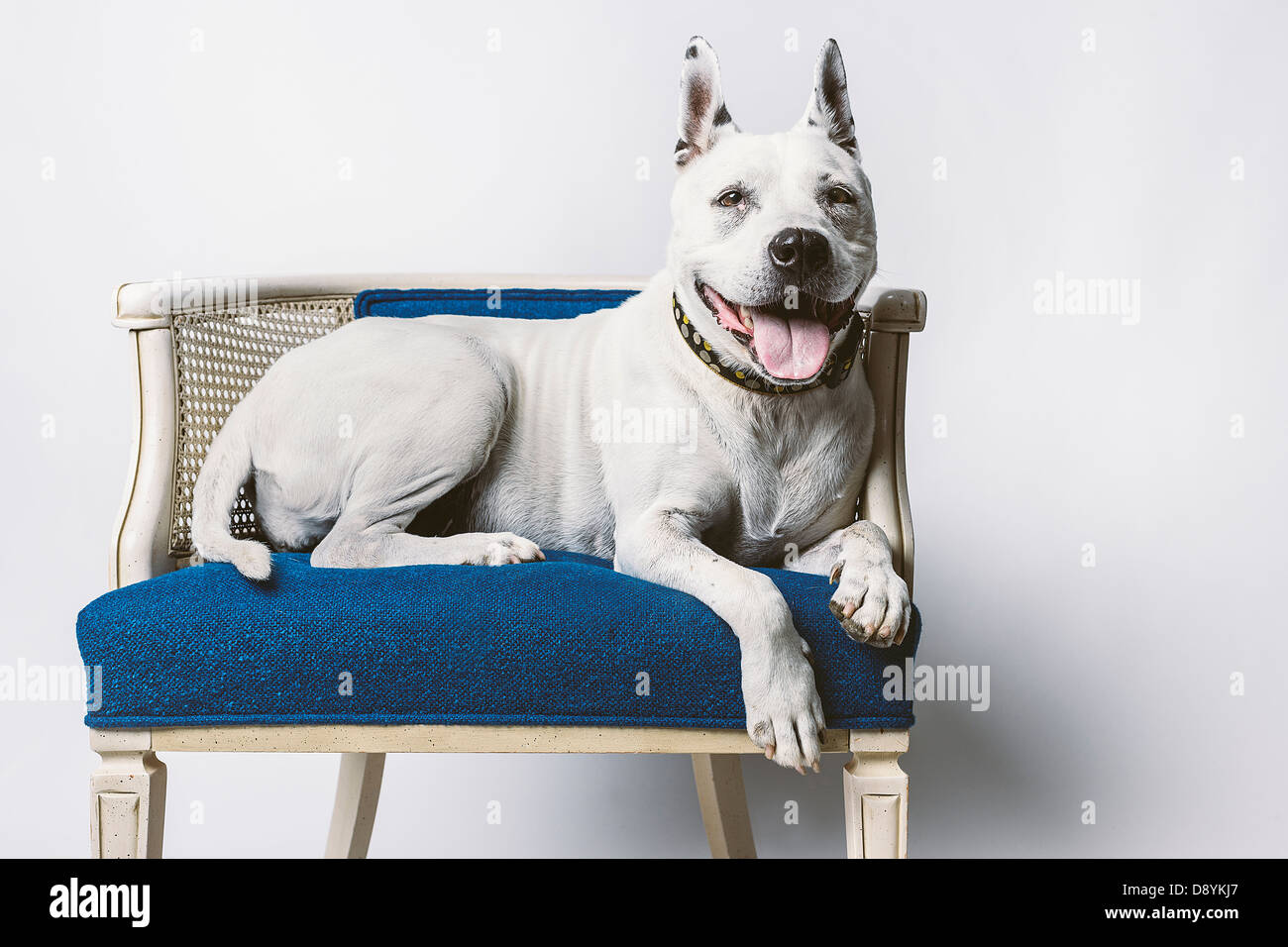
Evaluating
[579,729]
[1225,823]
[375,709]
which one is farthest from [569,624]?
[1225,823]

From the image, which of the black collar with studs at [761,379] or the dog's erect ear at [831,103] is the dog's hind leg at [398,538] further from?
the dog's erect ear at [831,103]

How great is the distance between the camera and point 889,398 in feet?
7.56

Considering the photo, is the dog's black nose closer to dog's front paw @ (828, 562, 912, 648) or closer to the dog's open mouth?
the dog's open mouth

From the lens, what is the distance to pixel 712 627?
179 cm

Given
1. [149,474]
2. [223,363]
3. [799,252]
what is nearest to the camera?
[799,252]

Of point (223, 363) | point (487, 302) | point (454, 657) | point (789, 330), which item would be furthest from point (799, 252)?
point (223, 363)

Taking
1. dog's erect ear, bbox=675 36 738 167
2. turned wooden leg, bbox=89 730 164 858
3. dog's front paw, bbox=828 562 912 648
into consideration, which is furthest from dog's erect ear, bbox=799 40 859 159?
turned wooden leg, bbox=89 730 164 858

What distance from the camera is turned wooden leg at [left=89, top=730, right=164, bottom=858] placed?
6.11 ft

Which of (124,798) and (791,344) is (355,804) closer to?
(124,798)

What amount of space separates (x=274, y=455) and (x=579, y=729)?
853 mm

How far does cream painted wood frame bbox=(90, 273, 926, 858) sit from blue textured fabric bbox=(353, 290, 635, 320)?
1.7 inches

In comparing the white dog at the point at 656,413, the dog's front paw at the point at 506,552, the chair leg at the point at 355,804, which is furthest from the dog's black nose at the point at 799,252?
the chair leg at the point at 355,804

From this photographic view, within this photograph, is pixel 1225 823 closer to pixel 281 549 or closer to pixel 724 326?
pixel 724 326

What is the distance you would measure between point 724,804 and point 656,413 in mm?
1003
